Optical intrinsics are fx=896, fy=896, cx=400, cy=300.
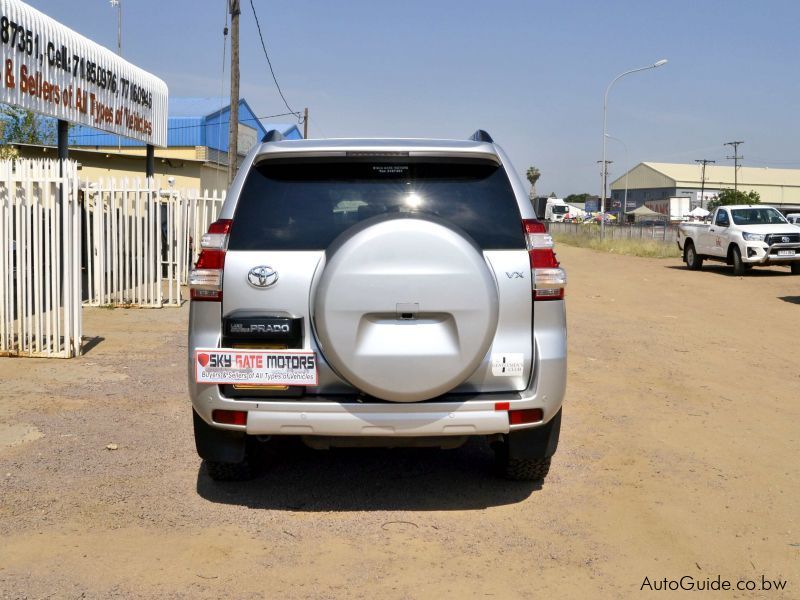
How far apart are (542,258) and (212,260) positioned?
A: 166cm

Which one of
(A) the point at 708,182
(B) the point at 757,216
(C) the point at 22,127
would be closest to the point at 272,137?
(B) the point at 757,216

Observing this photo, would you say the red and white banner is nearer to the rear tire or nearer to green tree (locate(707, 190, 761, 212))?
the rear tire

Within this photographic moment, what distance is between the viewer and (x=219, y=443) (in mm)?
4785

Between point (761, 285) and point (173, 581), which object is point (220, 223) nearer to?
point (173, 581)

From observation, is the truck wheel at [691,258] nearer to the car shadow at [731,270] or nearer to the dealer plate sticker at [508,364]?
the car shadow at [731,270]

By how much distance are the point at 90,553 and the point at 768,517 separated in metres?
3.45

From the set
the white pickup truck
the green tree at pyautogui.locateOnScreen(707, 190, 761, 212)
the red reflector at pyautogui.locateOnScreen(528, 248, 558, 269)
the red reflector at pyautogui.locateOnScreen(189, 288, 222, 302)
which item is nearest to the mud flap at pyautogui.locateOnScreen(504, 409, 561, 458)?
the red reflector at pyautogui.locateOnScreen(528, 248, 558, 269)

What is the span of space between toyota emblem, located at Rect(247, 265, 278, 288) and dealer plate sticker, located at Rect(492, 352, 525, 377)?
115 centimetres

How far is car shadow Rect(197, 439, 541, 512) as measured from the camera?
16.3 feet

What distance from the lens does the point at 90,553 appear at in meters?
4.16

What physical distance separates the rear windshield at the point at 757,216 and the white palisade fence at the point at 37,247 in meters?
18.8

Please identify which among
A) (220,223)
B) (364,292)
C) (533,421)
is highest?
(220,223)

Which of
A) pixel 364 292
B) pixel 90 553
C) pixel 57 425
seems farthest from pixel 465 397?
pixel 57 425

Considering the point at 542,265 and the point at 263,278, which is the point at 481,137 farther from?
the point at 263,278
